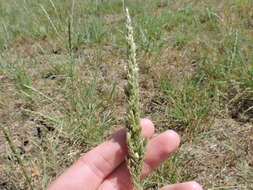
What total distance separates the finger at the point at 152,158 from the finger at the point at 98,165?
0.14ft

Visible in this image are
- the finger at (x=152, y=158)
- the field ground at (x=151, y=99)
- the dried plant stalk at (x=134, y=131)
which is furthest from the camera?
the field ground at (x=151, y=99)

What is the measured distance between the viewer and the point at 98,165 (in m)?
1.55

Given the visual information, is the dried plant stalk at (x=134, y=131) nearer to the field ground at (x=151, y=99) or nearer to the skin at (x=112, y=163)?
the skin at (x=112, y=163)

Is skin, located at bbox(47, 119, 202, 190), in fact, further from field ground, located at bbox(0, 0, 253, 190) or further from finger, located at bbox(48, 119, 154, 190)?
field ground, located at bbox(0, 0, 253, 190)

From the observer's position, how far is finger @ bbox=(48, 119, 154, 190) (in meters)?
1.49

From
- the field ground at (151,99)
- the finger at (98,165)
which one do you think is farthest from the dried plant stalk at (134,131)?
the field ground at (151,99)

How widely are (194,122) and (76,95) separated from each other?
0.98 m

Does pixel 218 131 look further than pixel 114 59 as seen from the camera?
No

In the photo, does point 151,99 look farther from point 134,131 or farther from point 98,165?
point 134,131

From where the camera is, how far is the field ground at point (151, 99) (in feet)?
6.77

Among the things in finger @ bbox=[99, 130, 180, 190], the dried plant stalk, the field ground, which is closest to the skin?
finger @ bbox=[99, 130, 180, 190]

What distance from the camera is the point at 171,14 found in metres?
4.25

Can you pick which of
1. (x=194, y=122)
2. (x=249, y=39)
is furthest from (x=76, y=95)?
(x=249, y=39)

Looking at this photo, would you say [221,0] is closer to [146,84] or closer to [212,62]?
[212,62]
